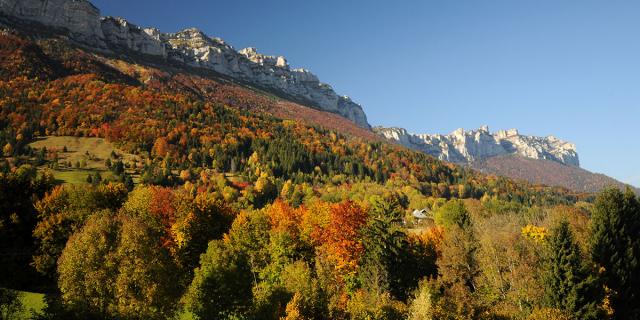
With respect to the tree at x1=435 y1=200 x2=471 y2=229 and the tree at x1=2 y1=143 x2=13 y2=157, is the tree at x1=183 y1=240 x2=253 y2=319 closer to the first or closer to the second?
the tree at x1=435 y1=200 x2=471 y2=229

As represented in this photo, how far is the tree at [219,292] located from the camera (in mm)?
43438

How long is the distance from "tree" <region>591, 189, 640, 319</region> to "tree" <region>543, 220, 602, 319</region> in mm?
6365

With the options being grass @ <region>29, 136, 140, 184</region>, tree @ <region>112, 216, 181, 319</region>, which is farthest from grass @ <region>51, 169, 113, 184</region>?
tree @ <region>112, 216, 181, 319</region>

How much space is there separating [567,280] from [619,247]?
46.8 ft

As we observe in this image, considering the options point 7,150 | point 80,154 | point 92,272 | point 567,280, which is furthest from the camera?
point 80,154

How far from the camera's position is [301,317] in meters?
38.0

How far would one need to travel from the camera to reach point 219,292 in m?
44.0

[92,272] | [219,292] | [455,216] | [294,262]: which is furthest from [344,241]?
[455,216]

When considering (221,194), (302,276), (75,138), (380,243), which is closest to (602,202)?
(380,243)

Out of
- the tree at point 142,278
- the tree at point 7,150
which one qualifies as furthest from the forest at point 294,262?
the tree at point 7,150

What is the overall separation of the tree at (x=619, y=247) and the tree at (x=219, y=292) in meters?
41.7

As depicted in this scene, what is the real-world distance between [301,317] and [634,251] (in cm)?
4450

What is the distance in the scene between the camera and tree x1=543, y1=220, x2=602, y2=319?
44281mm

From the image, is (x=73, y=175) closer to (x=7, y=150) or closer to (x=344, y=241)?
(x=7, y=150)
